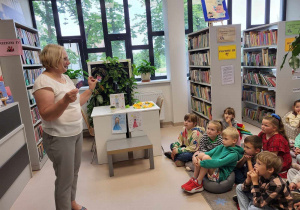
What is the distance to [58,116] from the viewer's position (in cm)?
146

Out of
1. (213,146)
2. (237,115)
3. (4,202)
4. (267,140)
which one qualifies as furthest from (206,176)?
(4,202)

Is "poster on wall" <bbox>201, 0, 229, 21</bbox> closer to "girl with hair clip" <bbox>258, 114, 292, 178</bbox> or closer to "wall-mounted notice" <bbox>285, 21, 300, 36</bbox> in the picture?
"wall-mounted notice" <bbox>285, 21, 300, 36</bbox>

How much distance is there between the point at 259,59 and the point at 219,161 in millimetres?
2746

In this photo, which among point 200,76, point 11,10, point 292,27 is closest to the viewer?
point 11,10

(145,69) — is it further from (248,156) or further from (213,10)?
(248,156)

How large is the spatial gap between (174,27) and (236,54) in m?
1.49

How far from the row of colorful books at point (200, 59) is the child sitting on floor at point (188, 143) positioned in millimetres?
1252

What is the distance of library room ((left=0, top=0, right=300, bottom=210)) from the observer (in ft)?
5.50

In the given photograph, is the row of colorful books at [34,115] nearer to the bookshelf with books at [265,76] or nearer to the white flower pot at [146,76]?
the white flower pot at [146,76]

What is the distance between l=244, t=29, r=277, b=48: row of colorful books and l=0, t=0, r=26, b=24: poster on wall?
4119mm

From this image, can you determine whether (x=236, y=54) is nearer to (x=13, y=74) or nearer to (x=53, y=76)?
(x=53, y=76)

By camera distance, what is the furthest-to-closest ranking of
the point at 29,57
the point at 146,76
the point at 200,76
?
the point at 146,76 < the point at 200,76 < the point at 29,57

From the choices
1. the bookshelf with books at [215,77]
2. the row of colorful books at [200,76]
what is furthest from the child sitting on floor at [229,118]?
the row of colorful books at [200,76]

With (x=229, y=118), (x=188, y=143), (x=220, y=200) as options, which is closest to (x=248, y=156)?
(x=220, y=200)
